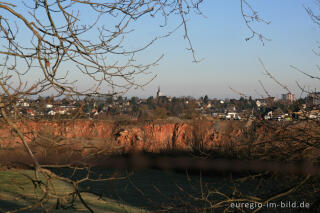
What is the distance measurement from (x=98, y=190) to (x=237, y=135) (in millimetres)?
2755

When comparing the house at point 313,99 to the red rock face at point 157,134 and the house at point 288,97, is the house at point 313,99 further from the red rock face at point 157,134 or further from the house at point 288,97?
the red rock face at point 157,134

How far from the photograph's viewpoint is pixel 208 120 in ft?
28.6

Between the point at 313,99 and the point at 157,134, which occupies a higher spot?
the point at 313,99

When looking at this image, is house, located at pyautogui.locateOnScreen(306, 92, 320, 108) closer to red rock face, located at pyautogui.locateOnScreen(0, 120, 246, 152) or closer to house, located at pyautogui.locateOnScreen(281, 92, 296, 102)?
house, located at pyautogui.locateOnScreen(281, 92, 296, 102)

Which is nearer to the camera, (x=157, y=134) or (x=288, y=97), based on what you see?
(x=288, y=97)

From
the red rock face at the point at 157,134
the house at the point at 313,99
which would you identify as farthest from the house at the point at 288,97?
the red rock face at the point at 157,134

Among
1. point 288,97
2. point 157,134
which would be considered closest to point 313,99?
point 288,97

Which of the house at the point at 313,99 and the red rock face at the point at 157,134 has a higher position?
the house at the point at 313,99

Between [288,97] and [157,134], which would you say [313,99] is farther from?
[157,134]

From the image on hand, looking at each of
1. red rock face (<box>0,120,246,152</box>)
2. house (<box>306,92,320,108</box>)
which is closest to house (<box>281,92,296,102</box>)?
house (<box>306,92,320,108</box>)

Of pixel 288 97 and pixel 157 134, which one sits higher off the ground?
pixel 288 97

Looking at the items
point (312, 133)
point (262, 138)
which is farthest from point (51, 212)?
point (312, 133)

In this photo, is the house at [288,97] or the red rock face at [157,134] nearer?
the house at [288,97]

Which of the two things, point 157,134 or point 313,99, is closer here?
point 313,99
